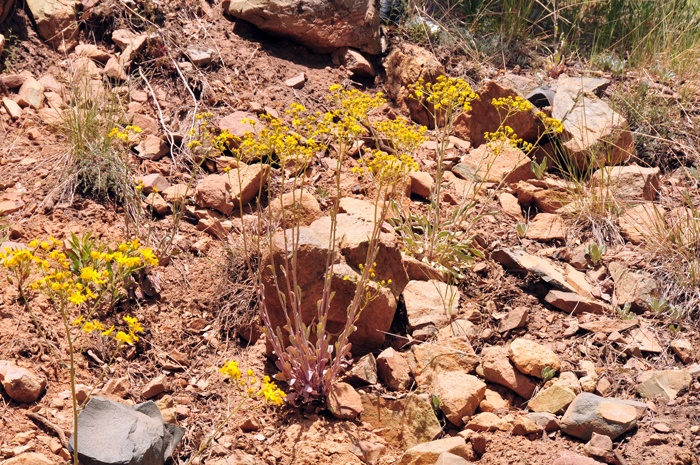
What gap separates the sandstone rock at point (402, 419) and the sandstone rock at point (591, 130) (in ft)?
7.56

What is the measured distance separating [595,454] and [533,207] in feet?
6.91

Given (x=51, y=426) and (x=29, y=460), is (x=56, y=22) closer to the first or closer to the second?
(x=51, y=426)

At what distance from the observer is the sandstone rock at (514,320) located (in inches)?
117

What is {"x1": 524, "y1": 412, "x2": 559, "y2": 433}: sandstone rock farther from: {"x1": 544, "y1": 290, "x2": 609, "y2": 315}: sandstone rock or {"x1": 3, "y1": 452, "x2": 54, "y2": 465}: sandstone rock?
{"x1": 3, "y1": 452, "x2": 54, "y2": 465}: sandstone rock

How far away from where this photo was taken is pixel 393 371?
106 inches

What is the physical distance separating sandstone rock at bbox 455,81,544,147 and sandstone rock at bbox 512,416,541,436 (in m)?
2.51

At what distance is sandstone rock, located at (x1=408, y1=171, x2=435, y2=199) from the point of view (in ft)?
12.6


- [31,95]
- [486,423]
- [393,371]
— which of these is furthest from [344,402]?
[31,95]

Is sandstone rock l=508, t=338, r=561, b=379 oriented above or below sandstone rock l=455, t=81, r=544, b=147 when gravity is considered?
below

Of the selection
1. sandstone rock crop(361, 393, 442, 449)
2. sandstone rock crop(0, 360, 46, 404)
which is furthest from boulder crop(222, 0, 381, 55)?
sandstone rock crop(0, 360, 46, 404)

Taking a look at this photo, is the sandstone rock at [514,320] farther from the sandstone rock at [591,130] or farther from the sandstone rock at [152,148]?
the sandstone rock at [152,148]

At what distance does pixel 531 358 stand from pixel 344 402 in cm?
90

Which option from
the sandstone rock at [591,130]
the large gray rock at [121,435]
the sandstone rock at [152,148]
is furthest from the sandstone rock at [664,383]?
the sandstone rock at [152,148]

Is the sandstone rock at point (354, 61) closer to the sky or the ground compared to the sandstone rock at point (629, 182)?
closer to the sky
